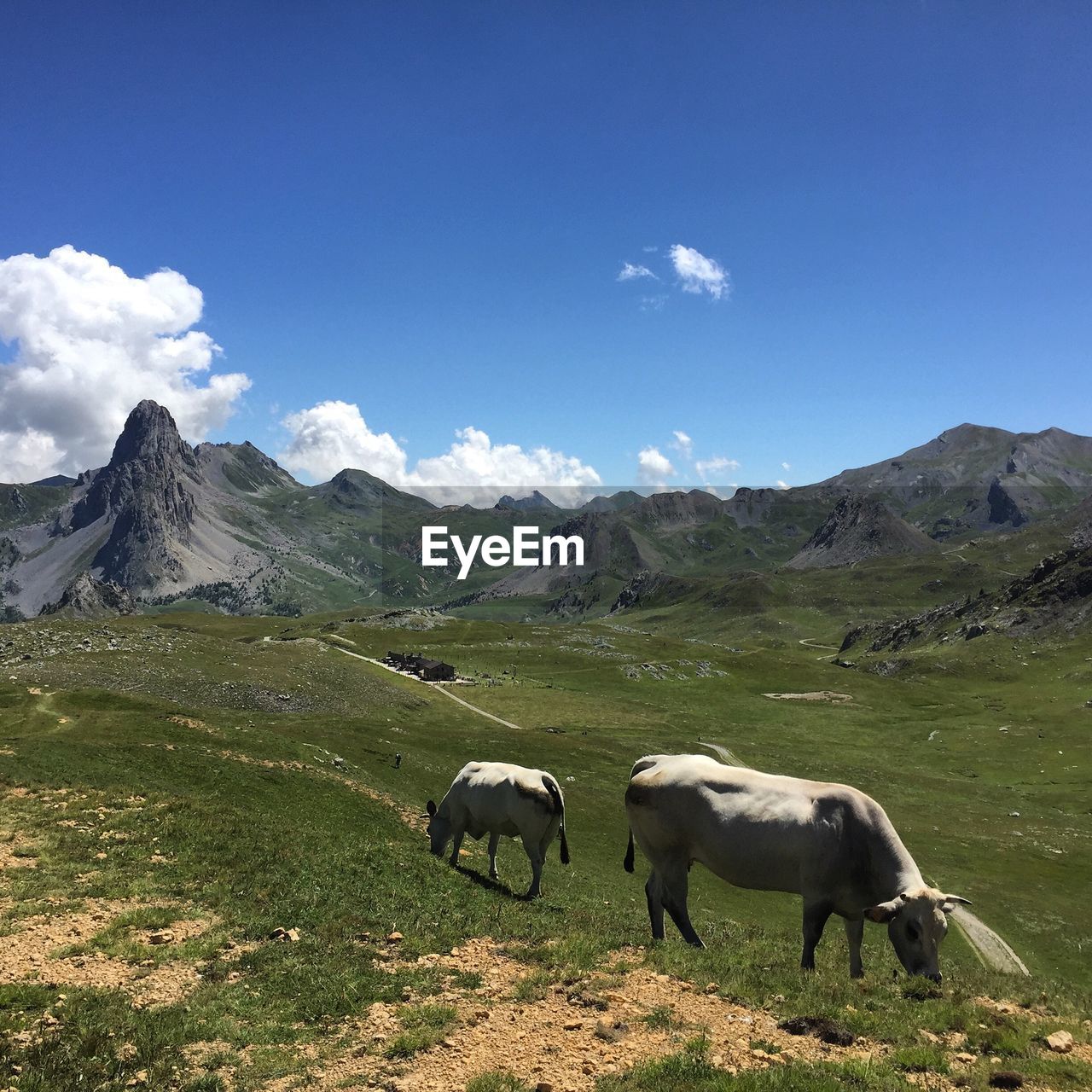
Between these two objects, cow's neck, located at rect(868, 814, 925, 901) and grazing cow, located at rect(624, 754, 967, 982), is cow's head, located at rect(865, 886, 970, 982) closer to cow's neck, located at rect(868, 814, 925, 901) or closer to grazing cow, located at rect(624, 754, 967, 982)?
grazing cow, located at rect(624, 754, 967, 982)

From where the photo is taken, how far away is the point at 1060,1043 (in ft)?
40.1

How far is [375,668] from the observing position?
150125 mm

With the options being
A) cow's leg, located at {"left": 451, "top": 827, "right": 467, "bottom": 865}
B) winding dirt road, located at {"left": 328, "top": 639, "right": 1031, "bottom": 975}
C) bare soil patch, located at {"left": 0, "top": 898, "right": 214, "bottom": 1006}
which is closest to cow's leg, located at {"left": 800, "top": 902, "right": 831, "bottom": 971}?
bare soil patch, located at {"left": 0, "top": 898, "right": 214, "bottom": 1006}

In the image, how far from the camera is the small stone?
39.8ft

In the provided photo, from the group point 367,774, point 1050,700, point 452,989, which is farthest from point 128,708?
point 1050,700

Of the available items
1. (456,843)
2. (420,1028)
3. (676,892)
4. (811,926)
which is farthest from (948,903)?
(456,843)

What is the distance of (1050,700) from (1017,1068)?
181550 mm

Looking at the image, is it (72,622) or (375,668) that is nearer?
(72,622)

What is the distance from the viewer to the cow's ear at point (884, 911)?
15.2m

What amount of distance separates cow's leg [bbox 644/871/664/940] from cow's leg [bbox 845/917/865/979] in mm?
4689

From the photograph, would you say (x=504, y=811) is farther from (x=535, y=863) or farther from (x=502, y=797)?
(x=535, y=863)

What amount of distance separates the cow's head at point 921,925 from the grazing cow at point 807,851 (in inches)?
0.8

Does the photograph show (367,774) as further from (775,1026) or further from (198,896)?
(775,1026)

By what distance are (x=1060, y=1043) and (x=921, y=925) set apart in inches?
140
